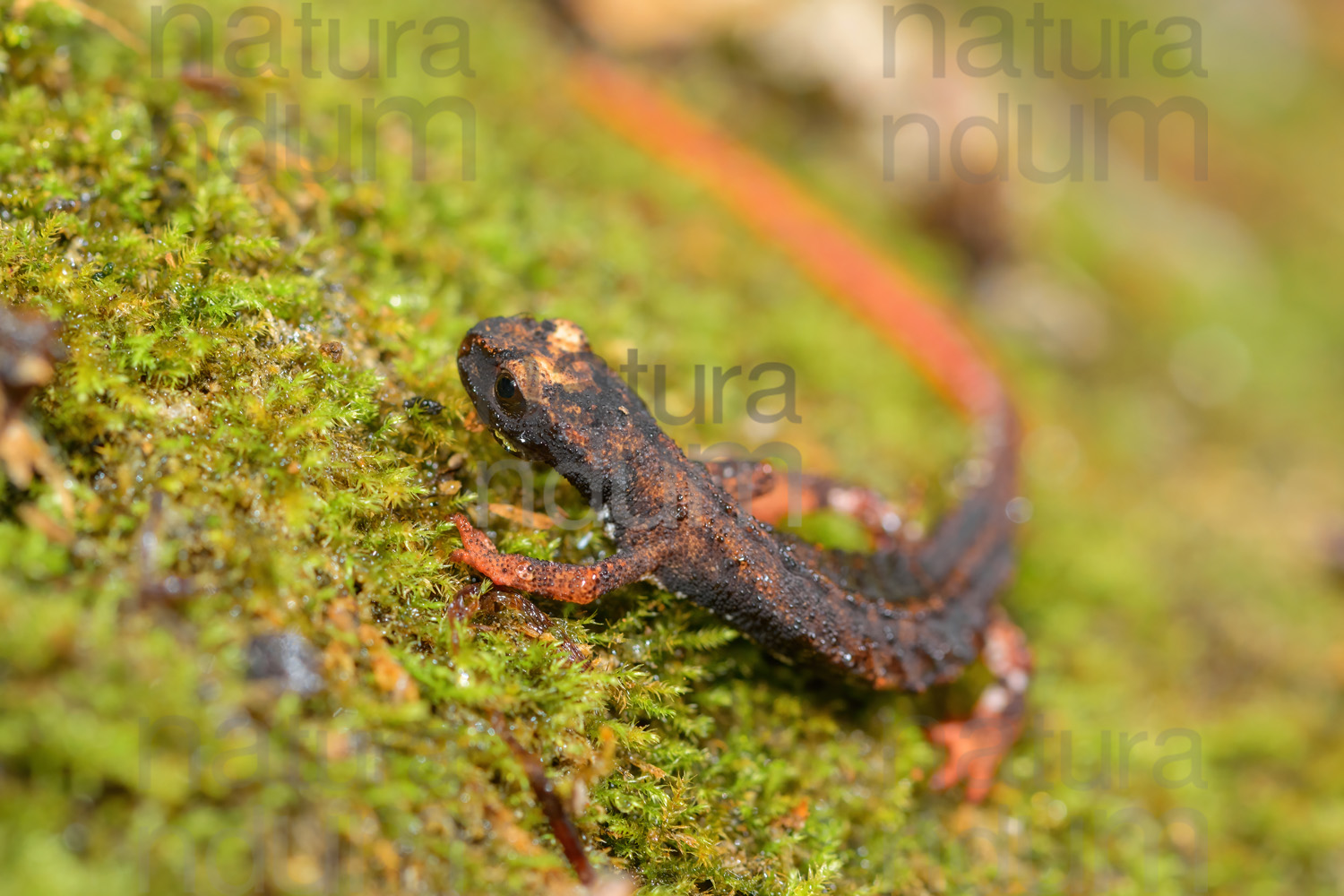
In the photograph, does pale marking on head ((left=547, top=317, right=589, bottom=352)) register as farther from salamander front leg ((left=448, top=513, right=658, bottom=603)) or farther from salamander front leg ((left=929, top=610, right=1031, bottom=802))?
salamander front leg ((left=929, top=610, right=1031, bottom=802))

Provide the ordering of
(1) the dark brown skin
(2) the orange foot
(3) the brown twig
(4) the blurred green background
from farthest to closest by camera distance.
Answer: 1. (2) the orange foot
2. (1) the dark brown skin
3. (3) the brown twig
4. (4) the blurred green background

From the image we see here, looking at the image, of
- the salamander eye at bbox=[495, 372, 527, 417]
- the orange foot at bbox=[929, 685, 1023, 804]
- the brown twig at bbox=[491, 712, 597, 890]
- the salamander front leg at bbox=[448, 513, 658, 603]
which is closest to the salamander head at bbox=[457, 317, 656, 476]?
the salamander eye at bbox=[495, 372, 527, 417]

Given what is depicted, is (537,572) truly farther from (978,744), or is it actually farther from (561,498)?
(978,744)

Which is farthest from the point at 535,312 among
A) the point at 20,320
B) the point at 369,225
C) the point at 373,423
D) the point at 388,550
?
the point at 20,320

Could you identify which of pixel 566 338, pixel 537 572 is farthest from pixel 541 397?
pixel 537 572

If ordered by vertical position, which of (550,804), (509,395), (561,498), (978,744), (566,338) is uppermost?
(566,338)

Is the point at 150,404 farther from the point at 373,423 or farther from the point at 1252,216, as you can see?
the point at 1252,216
